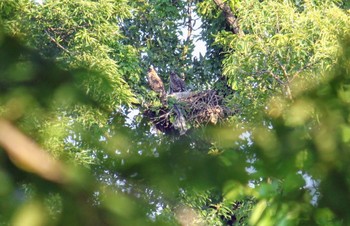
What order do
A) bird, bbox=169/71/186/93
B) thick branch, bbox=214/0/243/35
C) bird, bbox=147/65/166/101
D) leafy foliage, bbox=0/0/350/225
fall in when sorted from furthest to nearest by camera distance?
bird, bbox=169/71/186/93, bird, bbox=147/65/166/101, thick branch, bbox=214/0/243/35, leafy foliage, bbox=0/0/350/225

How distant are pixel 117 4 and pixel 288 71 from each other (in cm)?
265

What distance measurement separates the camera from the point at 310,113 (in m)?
0.71

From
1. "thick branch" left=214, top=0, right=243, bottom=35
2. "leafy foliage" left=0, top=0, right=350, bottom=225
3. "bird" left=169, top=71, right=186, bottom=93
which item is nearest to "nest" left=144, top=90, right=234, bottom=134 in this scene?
"bird" left=169, top=71, right=186, bottom=93

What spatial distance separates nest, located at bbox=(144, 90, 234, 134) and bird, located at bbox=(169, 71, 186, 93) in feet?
1.18

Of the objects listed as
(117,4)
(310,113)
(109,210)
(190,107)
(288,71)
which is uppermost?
(117,4)

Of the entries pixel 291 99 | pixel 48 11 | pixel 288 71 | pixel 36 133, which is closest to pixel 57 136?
pixel 36 133

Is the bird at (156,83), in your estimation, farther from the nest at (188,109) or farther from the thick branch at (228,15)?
the thick branch at (228,15)

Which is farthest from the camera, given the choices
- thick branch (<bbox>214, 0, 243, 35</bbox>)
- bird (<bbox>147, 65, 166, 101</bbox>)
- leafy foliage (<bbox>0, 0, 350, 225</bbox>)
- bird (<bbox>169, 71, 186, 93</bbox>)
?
bird (<bbox>169, 71, 186, 93</bbox>)

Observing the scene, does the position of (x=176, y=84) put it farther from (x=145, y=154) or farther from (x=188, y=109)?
(x=145, y=154)

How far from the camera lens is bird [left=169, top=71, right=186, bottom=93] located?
9891 millimetres

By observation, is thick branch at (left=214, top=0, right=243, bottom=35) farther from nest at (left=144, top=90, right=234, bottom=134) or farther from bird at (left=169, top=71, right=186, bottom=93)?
bird at (left=169, top=71, right=186, bottom=93)

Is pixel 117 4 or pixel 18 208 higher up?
pixel 117 4

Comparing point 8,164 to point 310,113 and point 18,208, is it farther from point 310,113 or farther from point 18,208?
point 310,113

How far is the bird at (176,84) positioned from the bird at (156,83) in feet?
0.75
